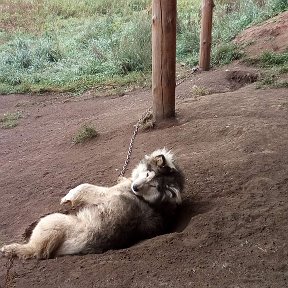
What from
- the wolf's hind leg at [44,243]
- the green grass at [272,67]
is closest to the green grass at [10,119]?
the green grass at [272,67]

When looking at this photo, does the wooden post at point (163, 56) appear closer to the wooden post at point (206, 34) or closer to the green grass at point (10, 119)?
the green grass at point (10, 119)

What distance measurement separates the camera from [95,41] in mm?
16172

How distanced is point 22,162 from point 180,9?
41.8ft

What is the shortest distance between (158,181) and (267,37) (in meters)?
8.63

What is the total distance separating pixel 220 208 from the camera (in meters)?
4.59

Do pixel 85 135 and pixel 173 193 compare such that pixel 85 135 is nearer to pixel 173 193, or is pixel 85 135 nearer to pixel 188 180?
pixel 188 180

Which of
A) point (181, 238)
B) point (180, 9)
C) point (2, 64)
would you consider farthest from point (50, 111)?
point (180, 9)

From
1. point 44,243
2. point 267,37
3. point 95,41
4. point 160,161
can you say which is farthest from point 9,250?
point 95,41

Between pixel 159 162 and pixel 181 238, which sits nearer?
pixel 181 238

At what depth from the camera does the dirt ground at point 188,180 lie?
376 cm

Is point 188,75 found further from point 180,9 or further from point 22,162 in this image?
point 180,9

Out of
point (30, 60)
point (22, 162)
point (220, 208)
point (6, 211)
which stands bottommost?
point (30, 60)

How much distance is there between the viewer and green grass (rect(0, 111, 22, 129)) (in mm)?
9941

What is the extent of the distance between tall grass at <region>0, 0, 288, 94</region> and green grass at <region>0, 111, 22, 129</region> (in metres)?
1.98
